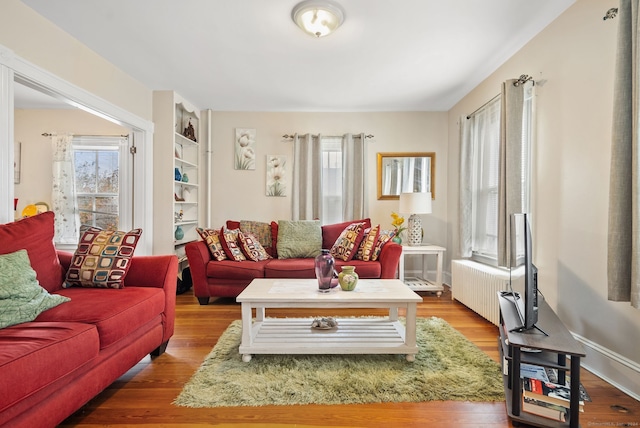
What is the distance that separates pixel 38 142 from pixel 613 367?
6.55m

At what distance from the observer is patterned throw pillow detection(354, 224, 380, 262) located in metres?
3.62

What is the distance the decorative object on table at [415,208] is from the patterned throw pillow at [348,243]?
0.65 metres

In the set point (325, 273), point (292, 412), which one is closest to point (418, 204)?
point (325, 273)

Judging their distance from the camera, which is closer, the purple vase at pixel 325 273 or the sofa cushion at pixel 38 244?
the sofa cushion at pixel 38 244

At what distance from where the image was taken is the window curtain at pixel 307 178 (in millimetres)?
4531

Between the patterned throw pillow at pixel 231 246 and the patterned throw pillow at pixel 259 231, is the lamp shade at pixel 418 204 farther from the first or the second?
the patterned throw pillow at pixel 231 246

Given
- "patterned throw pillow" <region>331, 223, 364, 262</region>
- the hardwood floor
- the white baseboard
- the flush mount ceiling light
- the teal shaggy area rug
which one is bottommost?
the hardwood floor

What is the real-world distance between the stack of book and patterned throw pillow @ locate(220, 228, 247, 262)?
281 centimetres

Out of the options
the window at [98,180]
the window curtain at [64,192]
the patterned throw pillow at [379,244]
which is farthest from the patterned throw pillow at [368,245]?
the window curtain at [64,192]

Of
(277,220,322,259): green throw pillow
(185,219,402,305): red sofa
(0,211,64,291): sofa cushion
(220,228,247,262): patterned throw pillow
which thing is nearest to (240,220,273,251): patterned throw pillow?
(277,220,322,259): green throw pillow

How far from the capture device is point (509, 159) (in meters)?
2.72

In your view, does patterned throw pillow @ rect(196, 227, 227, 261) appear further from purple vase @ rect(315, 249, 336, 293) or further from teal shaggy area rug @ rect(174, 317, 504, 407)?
purple vase @ rect(315, 249, 336, 293)

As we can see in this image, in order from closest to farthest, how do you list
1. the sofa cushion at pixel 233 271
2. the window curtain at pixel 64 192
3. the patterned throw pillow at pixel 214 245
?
the sofa cushion at pixel 233 271
the patterned throw pillow at pixel 214 245
the window curtain at pixel 64 192

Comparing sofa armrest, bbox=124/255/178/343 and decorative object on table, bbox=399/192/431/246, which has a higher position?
decorative object on table, bbox=399/192/431/246
